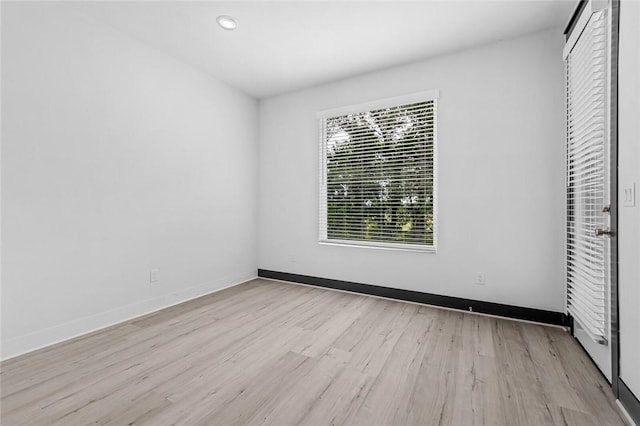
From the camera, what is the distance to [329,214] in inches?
156

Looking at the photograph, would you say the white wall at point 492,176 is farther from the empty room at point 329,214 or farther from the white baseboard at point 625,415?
the white baseboard at point 625,415

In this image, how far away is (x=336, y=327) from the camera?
2652mm

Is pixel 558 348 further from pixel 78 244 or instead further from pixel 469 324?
pixel 78 244

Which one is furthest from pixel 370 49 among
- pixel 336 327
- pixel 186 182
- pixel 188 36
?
pixel 336 327

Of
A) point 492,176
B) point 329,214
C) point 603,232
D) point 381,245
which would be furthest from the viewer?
point 329,214

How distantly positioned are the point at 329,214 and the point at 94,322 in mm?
2655

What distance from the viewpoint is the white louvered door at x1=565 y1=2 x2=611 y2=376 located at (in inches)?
70.9

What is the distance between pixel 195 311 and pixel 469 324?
2640 millimetres

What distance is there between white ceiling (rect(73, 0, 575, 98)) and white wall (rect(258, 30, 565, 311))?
206mm

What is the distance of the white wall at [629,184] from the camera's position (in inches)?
57.6

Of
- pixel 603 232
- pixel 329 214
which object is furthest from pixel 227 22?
pixel 603 232

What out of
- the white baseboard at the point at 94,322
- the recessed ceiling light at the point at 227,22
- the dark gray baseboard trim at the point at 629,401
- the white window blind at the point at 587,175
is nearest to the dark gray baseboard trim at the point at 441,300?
the white window blind at the point at 587,175

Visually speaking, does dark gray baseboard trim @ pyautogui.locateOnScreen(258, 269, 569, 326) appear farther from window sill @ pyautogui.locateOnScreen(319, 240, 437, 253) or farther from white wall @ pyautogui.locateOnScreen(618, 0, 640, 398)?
white wall @ pyautogui.locateOnScreen(618, 0, 640, 398)

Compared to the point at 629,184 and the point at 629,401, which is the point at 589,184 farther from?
the point at 629,401
